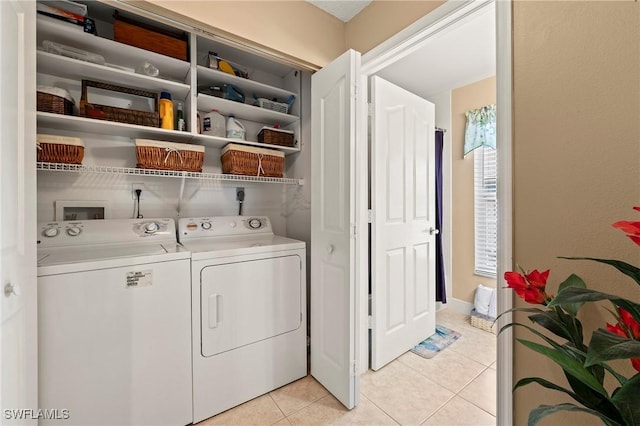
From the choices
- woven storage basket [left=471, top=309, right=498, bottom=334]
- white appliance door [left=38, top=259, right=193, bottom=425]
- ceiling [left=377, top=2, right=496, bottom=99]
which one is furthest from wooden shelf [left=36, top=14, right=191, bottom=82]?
woven storage basket [left=471, top=309, right=498, bottom=334]

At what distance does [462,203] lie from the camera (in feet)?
9.64

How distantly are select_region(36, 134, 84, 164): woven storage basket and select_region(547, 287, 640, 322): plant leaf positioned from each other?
2.13m

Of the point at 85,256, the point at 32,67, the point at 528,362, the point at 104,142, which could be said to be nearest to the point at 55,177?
the point at 104,142

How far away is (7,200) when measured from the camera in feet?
2.72

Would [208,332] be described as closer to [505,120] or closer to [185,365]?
[185,365]

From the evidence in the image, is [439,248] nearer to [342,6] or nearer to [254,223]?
[254,223]

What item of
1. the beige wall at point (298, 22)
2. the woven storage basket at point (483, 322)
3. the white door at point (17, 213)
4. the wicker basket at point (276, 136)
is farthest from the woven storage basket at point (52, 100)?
the woven storage basket at point (483, 322)

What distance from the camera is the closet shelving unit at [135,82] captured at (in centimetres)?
145

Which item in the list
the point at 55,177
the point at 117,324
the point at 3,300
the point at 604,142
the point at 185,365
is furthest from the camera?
the point at 55,177

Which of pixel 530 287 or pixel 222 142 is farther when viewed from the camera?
pixel 222 142

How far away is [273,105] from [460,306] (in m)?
2.82

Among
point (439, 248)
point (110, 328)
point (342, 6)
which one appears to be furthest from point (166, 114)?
point (439, 248)

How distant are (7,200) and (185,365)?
110 centimetres

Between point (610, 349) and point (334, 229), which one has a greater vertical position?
point (334, 229)
